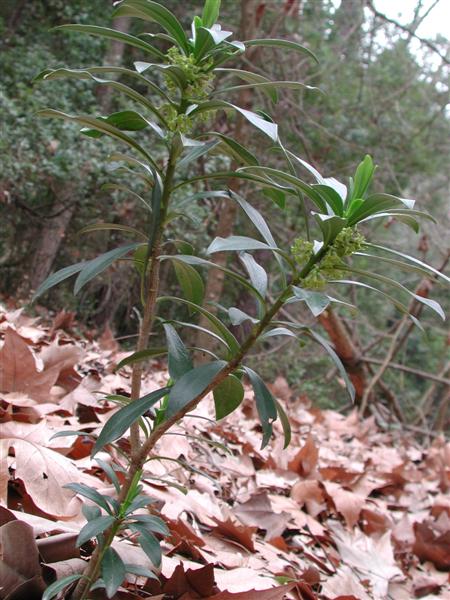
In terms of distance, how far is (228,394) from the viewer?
788 millimetres

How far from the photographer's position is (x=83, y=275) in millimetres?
726

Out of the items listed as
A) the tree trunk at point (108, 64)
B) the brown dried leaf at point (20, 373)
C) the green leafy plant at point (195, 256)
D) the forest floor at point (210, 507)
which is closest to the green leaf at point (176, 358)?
the green leafy plant at point (195, 256)

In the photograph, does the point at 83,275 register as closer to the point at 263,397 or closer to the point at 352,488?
the point at 263,397

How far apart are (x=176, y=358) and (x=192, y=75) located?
1.05 ft

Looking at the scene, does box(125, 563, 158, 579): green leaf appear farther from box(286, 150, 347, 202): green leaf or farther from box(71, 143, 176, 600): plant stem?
box(286, 150, 347, 202): green leaf

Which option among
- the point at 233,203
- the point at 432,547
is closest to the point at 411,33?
the point at 233,203

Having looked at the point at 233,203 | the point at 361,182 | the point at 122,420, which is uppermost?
the point at 361,182

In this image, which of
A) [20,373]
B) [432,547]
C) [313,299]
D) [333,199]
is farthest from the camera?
[432,547]

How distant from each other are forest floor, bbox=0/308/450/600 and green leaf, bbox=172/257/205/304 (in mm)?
166

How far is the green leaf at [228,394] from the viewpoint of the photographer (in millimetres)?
782

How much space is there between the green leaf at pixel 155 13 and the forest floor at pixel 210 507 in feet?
1.51

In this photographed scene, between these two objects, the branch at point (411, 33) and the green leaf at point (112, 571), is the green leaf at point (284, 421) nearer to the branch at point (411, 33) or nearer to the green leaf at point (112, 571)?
the green leaf at point (112, 571)

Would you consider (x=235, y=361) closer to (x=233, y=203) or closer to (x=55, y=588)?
(x=55, y=588)

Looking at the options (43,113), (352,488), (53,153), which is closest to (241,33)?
(53,153)
